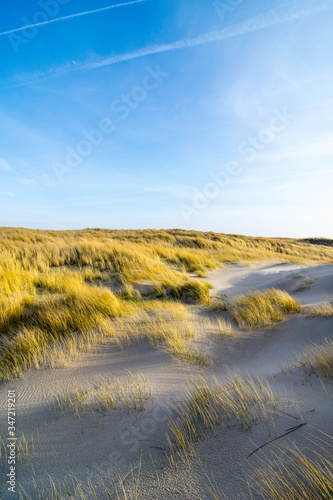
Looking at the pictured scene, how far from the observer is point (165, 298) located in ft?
19.2

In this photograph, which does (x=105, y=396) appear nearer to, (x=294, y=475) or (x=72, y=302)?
(x=294, y=475)

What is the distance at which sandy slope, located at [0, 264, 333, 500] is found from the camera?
131 centimetres

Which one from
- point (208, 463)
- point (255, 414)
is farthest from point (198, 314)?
point (208, 463)

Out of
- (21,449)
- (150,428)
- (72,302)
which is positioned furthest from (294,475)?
(72,302)

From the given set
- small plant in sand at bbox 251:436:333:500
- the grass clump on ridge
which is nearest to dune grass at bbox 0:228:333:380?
the grass clump on ridge

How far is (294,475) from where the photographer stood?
1191mm

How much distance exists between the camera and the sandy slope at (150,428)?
1307 millimetres

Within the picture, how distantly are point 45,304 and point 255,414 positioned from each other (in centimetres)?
379

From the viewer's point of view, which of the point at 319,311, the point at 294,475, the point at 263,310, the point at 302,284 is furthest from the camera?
the point at 302,284

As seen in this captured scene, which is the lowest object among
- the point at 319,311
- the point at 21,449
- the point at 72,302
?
the point at 21,449

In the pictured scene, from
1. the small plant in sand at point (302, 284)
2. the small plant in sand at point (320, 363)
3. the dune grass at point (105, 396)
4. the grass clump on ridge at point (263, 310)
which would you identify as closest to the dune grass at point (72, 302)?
the grass clump on ridge at point (263, 310)

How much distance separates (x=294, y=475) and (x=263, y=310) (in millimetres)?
3041

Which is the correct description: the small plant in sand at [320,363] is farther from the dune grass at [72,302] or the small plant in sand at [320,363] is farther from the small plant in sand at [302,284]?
the small plant in sand at [302,284]

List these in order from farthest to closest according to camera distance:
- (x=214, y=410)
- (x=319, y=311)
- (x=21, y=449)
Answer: (x=319, y=311), (x=214, y=410), (x=21, y=449)
